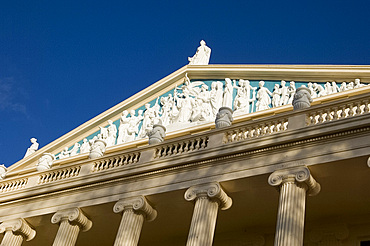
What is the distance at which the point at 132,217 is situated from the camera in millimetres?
17984

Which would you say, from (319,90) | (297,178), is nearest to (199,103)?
(319,90)

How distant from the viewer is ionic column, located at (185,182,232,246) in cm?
1625

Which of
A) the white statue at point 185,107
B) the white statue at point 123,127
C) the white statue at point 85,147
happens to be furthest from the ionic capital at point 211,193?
the white statue at point 85,147

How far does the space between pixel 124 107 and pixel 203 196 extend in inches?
463

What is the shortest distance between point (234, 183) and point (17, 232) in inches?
293

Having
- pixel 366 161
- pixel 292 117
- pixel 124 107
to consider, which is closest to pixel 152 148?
pixel 292 117

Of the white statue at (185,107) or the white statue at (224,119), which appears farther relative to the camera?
the white statue at (185,107)

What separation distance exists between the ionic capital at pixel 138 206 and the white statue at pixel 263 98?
7.23 meters

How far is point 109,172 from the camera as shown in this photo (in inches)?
768

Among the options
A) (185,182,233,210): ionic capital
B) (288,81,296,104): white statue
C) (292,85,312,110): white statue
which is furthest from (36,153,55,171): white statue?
(292,85,312,110): white statue

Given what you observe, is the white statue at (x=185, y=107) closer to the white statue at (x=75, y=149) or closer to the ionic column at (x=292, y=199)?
the white statue at (x=75, y=149)

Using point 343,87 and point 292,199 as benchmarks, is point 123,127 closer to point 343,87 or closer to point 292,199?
point 343,87

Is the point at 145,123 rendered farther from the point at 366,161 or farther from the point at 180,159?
the point at 366,161

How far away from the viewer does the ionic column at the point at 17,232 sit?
65.8 ft
